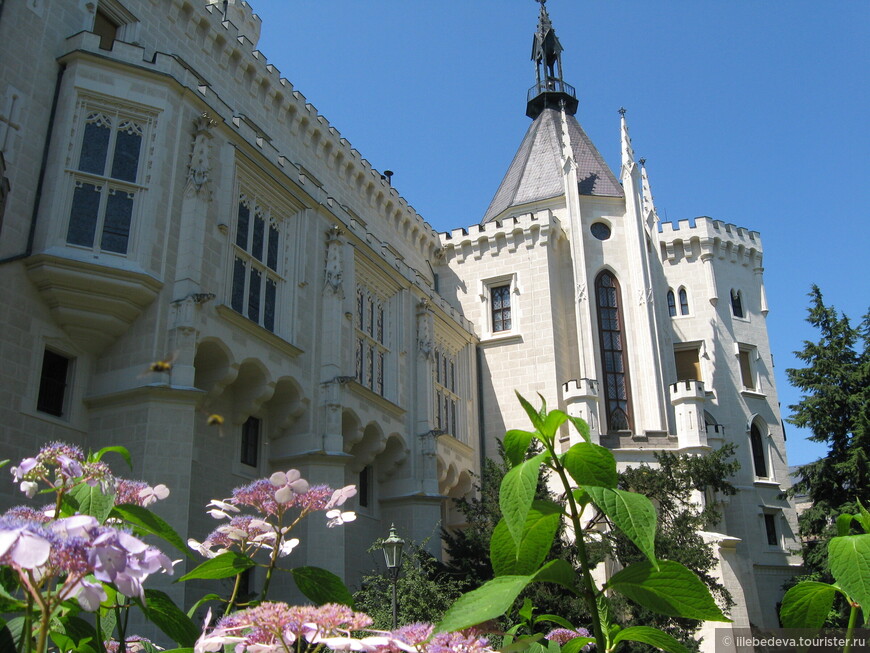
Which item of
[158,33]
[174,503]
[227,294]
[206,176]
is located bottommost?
[174,503]

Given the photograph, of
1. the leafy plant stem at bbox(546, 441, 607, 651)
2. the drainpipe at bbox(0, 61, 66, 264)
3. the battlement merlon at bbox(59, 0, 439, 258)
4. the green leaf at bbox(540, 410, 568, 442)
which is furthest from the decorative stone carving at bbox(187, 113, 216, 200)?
the leafy plant stem at bbox(546, 441, 607, 651)

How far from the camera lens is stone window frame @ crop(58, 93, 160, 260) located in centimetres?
1487

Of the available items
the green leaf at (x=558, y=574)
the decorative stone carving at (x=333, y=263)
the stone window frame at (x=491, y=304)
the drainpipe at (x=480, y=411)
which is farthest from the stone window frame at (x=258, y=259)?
the green leaf at (x=558, y=574)

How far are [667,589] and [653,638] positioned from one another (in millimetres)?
235

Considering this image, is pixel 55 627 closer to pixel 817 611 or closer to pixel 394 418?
pixel 817 611

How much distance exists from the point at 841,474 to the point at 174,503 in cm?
2352

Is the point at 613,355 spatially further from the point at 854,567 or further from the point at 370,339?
the point at 854,567

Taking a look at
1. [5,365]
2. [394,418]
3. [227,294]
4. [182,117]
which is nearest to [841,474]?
[394,418]

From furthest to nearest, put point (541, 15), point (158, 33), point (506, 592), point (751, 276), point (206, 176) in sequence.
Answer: point (541, 15) → point (751, 276) → point (158, 33) → point (206, 176) → point (506, 592)

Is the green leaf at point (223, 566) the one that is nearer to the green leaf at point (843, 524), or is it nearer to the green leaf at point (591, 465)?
the green leaf at point (591, 465)

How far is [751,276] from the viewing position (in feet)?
122

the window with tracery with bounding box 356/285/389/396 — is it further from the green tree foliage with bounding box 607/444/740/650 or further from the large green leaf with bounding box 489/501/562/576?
the large green leaf with bounding box 489/501/562/576

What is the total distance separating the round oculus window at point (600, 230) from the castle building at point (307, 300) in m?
0.12

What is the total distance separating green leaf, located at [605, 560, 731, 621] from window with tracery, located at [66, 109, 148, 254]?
14.5 m
